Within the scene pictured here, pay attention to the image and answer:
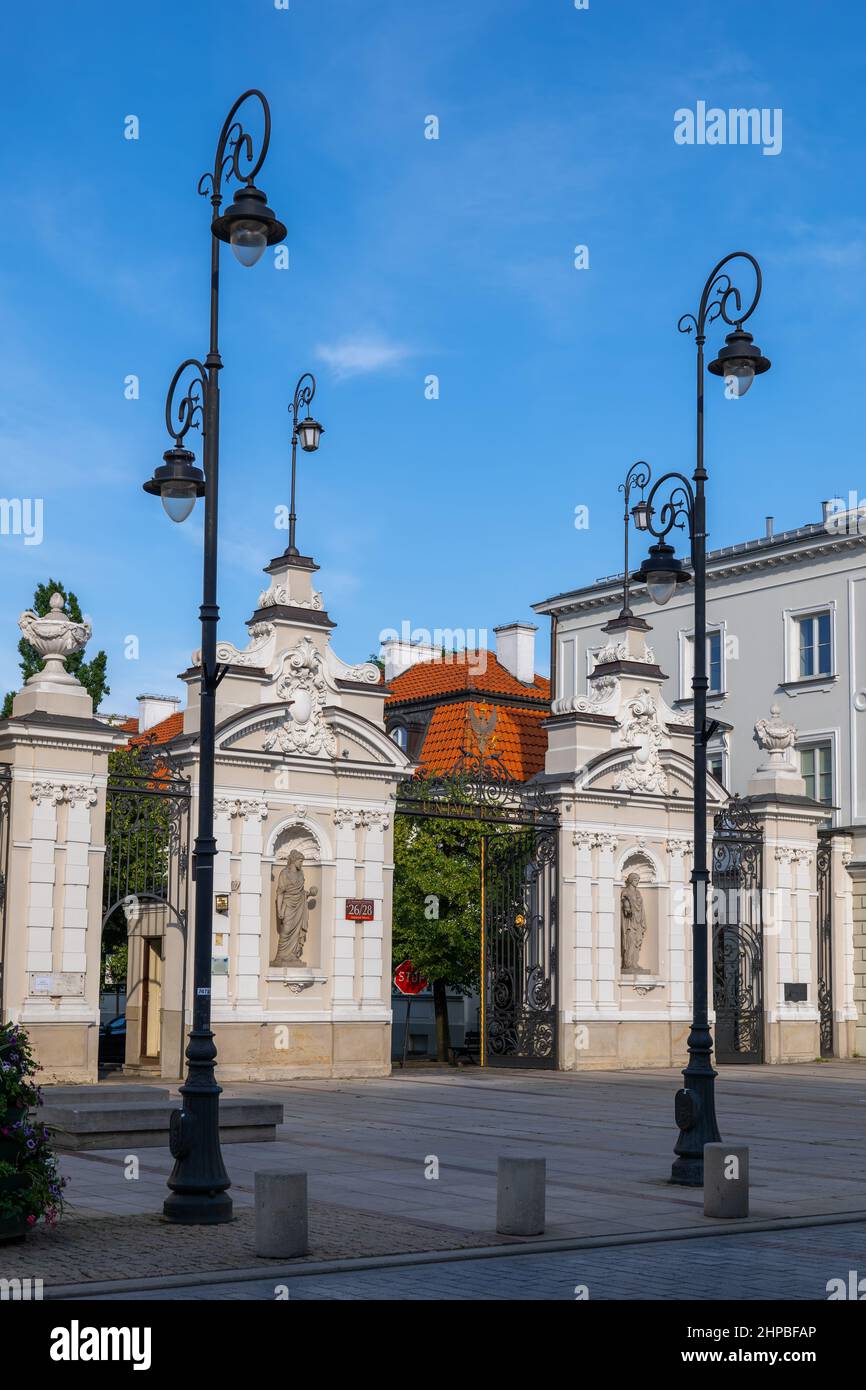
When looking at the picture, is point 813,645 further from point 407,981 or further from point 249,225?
point 249,225

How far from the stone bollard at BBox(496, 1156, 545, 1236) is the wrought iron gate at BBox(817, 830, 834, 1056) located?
2453 centimetres

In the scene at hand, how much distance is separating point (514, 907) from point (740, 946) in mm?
5772

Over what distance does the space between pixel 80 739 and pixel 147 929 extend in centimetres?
567

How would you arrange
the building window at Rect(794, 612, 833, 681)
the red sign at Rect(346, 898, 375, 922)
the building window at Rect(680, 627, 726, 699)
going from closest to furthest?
the red sign at Rect(346, 898, 375, 922) < the building window at Rect(794, 612, 833, 681) < the building window at Rect(680, 627, 726, 699)

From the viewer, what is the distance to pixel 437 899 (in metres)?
33.4

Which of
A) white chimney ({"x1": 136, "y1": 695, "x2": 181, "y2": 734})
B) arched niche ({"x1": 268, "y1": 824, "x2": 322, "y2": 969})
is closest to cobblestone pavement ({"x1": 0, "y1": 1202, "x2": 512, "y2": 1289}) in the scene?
arched niche ({"x1": 268, "y1": 824, "x2": 322, "y2": 969})

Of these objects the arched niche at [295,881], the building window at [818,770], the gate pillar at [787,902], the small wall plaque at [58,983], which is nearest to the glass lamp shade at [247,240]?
the small wall plaque at [58,983]

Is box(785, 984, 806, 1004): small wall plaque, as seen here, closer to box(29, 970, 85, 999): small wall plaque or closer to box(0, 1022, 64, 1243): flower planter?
box(29, 970, 85, 999): small wall plaque

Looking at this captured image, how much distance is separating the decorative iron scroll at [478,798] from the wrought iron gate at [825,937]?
8.24 m

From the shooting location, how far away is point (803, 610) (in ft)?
141

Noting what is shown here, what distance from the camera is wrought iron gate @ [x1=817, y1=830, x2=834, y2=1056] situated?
36.1 m

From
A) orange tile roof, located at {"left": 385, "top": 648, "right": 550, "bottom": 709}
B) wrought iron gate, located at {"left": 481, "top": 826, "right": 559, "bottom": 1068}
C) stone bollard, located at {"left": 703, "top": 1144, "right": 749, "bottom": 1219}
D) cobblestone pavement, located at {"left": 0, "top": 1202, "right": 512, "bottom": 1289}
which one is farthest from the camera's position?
orange tile roof, located at {"left": 385, "top": 648, "right": 550, "bottom": 709}

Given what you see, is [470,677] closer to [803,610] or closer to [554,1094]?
[803,610]
